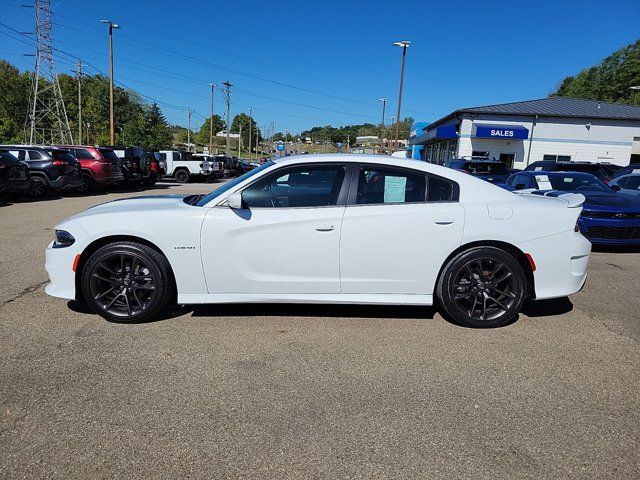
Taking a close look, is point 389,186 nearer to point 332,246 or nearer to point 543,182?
point 332,246

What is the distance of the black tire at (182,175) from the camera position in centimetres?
2747

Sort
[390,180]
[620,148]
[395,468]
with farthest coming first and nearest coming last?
[620,148]
[390,180]
[395,468]

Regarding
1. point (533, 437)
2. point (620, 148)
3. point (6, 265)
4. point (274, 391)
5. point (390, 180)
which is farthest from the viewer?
point (620, 148)

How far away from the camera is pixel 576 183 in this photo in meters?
9.31

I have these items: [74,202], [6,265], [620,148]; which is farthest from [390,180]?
[620,148]

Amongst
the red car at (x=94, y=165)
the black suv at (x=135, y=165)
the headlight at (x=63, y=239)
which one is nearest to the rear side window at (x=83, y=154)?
the red car at (x=94, y=165)

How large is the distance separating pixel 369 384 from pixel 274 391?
0.66 meters

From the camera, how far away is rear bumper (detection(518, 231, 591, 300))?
417cm

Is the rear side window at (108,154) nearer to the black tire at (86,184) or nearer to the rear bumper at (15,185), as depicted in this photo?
the black tire at (86,184)

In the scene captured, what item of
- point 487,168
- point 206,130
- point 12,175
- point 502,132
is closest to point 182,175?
point 12,175

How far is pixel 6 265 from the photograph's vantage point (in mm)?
6164

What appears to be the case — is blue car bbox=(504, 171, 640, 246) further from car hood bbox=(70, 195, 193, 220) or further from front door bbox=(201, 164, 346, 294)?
car hood bbox=(70, 195, 193, 220)

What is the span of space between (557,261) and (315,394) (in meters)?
2.62

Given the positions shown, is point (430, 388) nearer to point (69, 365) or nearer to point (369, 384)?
point (369, 384)
